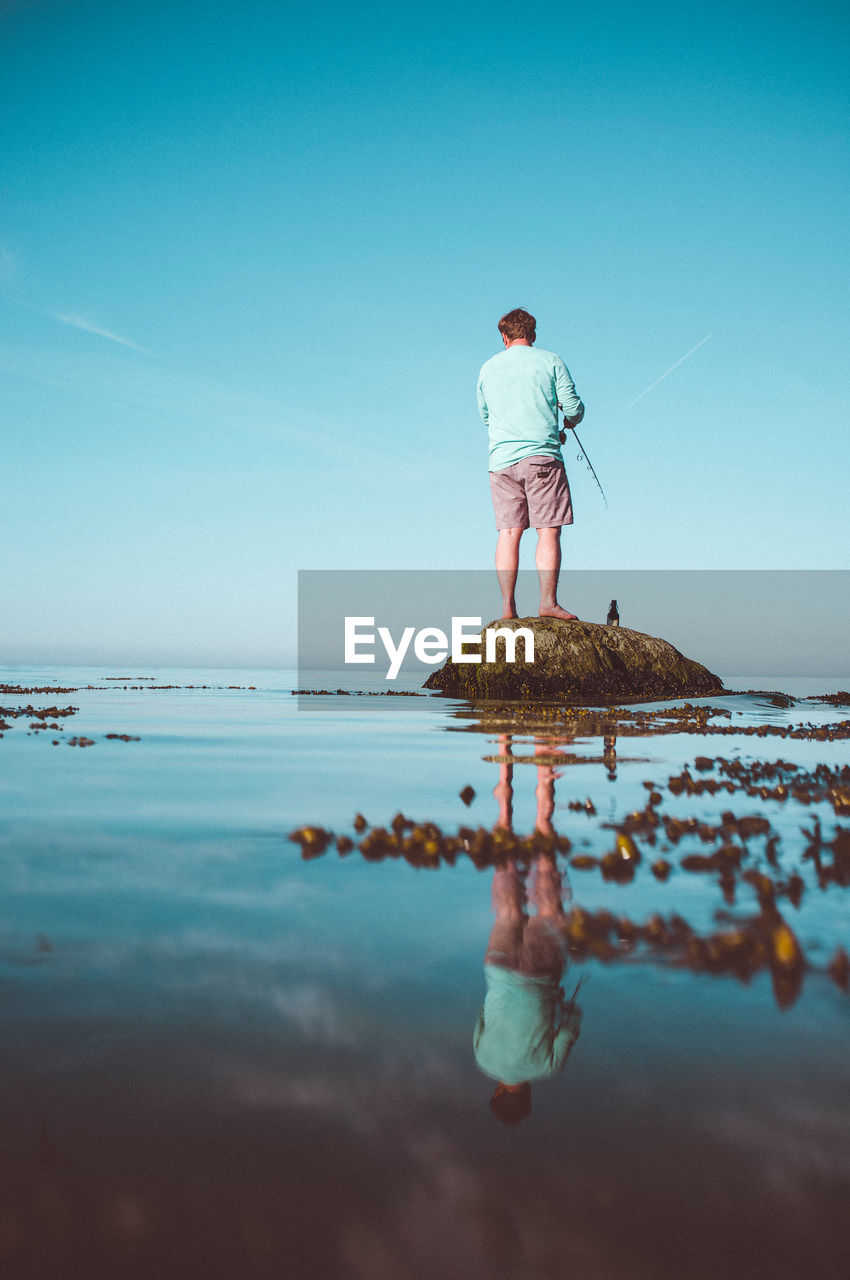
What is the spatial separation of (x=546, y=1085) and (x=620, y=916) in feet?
3.36

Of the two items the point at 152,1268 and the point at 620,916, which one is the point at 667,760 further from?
the point at 152,1268

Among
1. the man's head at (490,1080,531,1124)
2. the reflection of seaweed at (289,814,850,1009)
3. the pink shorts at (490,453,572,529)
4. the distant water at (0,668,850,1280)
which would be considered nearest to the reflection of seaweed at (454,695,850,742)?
the pink shorts at (490,453,572,529)

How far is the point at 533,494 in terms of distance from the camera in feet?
43.3

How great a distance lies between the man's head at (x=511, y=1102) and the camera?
4.43 ft

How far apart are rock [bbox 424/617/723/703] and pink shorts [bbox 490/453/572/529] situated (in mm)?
2074

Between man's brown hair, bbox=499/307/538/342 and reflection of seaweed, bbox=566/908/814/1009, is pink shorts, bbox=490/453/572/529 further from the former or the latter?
reflection of seaweed, bbox=566/908/814/1009

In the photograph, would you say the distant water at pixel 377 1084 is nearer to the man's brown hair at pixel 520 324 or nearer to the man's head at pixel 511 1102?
the man's head at pixel 511 1102

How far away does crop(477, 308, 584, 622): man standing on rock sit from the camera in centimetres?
1265

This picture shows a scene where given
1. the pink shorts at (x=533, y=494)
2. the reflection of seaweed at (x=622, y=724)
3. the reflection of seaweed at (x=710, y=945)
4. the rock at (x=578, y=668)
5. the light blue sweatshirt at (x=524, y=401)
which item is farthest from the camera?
the rock at (x=578, y=668)

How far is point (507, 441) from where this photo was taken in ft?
43.7

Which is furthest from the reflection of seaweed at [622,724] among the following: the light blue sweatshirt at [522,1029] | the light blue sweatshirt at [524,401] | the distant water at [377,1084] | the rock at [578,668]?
the light blue sweatshirt at [522,1029]

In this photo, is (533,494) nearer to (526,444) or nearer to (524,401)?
(526,444)

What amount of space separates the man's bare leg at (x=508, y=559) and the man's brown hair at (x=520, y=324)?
339 centimetres

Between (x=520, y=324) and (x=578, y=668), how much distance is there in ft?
21.1
